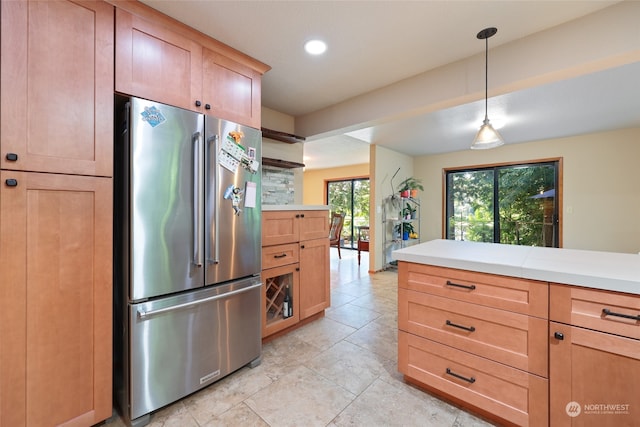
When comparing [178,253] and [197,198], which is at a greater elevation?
[197,198]

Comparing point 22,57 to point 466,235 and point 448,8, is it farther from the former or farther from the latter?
point 466,235

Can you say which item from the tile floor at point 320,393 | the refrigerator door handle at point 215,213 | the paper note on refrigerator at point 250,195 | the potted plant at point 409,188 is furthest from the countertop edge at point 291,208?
the potted plant at point 409,188

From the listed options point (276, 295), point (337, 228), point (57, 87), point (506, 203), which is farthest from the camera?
point (337, 228)

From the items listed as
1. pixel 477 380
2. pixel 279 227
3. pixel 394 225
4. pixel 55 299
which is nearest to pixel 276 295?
pixel 279 227

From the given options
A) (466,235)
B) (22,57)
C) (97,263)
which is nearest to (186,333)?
(97,263)

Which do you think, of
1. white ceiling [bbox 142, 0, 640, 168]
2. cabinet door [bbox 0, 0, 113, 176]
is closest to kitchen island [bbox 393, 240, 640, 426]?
white ceiling [bbox 142, 0, 640, 168]

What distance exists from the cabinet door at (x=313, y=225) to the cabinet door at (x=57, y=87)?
1524 mm

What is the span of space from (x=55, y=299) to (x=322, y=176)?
7.09 metres

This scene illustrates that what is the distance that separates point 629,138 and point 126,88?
245 inches

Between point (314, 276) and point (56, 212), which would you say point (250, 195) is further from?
point (314, 276)

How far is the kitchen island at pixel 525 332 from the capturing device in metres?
1.08

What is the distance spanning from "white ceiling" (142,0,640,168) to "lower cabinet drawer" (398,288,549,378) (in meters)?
1.70

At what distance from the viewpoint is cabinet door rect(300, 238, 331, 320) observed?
2.52m

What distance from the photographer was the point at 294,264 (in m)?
2.43
